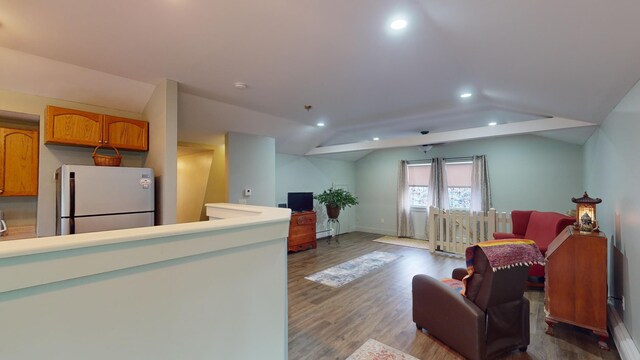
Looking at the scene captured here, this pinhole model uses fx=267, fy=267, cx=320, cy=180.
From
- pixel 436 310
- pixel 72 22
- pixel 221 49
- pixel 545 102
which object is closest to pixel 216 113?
pixel 221 49

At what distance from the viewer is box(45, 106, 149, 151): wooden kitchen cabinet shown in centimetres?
254

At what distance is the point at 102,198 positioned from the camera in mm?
2410

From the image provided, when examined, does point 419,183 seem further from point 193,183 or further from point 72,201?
point 72,201

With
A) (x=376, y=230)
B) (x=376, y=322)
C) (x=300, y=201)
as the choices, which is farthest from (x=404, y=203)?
(x=376, y=322)

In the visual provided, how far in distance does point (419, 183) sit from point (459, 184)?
983mm

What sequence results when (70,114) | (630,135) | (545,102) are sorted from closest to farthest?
(630,135)
(70,114)
(545,102)

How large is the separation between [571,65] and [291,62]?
2.12m

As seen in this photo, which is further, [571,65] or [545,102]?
[545,102]

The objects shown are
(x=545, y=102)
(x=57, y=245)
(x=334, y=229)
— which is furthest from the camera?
(x=334, y=229)

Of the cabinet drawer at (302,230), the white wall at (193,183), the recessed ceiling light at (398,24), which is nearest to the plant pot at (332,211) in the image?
the cabinet drawer at (302,230)

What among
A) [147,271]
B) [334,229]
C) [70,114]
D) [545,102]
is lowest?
[334,229]

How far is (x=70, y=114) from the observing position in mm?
2621

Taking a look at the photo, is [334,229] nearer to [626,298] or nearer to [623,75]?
[626,298]

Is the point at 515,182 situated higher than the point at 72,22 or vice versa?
the point at 72,22
